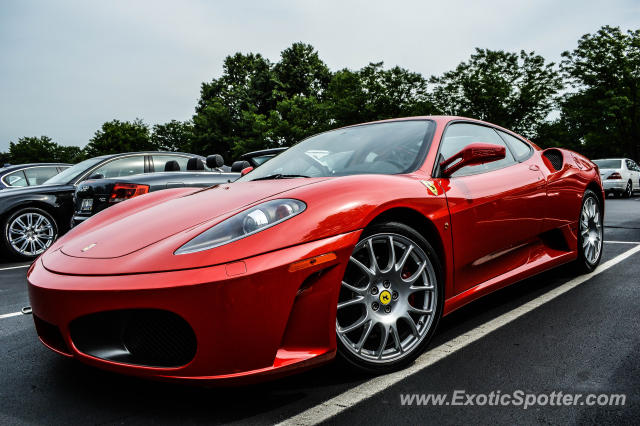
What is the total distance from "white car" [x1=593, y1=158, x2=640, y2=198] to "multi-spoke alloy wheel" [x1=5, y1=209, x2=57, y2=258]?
54.1 feet

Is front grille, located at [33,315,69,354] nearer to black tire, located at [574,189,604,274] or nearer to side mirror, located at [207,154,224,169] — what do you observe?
side mirror, located at [207,154,224,169]

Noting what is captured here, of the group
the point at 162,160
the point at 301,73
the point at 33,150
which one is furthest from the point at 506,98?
the point at 33,150

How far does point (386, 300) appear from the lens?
2.18 m

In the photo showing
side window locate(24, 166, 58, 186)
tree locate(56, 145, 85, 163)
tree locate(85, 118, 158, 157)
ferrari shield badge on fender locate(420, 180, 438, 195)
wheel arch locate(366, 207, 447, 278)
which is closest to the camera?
wheel arch locate(366, 207, 447, 278)

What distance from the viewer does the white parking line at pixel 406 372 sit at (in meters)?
1.80

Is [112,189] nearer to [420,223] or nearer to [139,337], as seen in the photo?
[139,337]

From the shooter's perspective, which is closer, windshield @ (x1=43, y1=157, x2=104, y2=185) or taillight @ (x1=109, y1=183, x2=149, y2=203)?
taillight @ (x1=109, y1=183, x2=149, y2=203)

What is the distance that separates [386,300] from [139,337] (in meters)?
1.04

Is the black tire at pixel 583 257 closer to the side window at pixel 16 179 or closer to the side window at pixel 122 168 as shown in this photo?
the side window at pixel 122 168

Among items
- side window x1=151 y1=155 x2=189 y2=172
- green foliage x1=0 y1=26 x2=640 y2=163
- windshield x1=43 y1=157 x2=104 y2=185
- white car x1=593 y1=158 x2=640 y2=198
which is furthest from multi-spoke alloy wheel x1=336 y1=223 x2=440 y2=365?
green foliage x1=0 y1=26 x2=640 y2=163

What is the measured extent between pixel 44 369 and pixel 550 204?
318cm

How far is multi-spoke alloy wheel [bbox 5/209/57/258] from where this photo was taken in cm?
A: 625

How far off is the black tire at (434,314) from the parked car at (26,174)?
8.48 metres

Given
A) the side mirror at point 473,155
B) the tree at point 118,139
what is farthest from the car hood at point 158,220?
the tree at point 118,139
